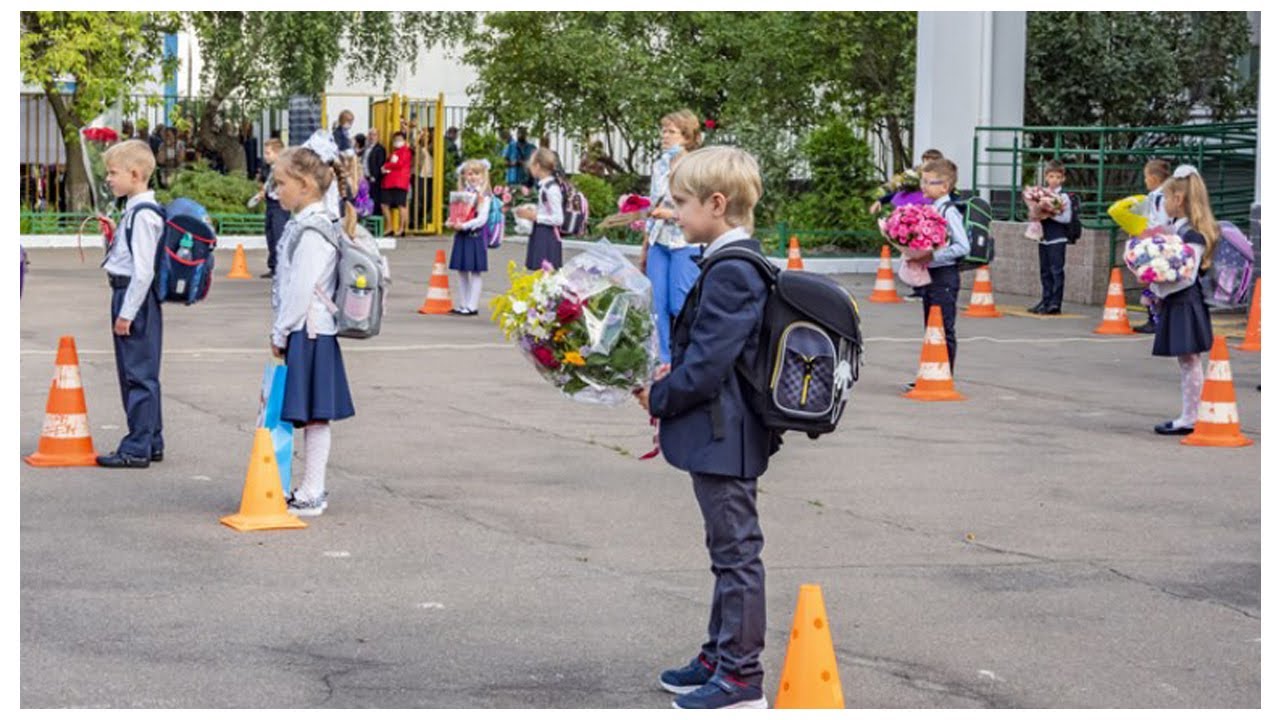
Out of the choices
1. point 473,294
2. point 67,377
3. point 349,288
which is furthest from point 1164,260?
point 473,294

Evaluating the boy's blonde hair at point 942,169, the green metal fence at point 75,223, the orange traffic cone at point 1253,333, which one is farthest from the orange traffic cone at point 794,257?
the boy's blonde hair at point 942,169

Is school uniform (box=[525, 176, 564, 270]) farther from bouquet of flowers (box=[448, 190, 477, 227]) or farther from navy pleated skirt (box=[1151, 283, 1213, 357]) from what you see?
navy pleated skirt (box=[1151, 283, 1213, 357])

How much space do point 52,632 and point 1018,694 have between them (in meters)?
3.31

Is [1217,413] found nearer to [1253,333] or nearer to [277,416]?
[277,416]

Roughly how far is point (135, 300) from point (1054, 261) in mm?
12873

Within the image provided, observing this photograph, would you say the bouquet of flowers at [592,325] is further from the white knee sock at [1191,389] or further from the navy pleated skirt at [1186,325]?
the white knee sock at [1191,389]

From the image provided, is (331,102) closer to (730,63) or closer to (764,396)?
(730,63)

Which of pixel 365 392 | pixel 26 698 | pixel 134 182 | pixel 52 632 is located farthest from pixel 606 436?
pixel 26 698

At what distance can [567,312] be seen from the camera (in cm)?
625

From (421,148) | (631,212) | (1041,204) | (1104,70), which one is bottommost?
(631,212)

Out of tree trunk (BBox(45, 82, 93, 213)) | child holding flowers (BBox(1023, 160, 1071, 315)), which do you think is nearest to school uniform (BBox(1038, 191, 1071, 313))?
child holding flowers (BBox(1023, 160, 1071, 315))

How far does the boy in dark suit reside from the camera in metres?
5.90

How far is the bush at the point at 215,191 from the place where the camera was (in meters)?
29.8

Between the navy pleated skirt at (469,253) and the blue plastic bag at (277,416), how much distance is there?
998 cm
